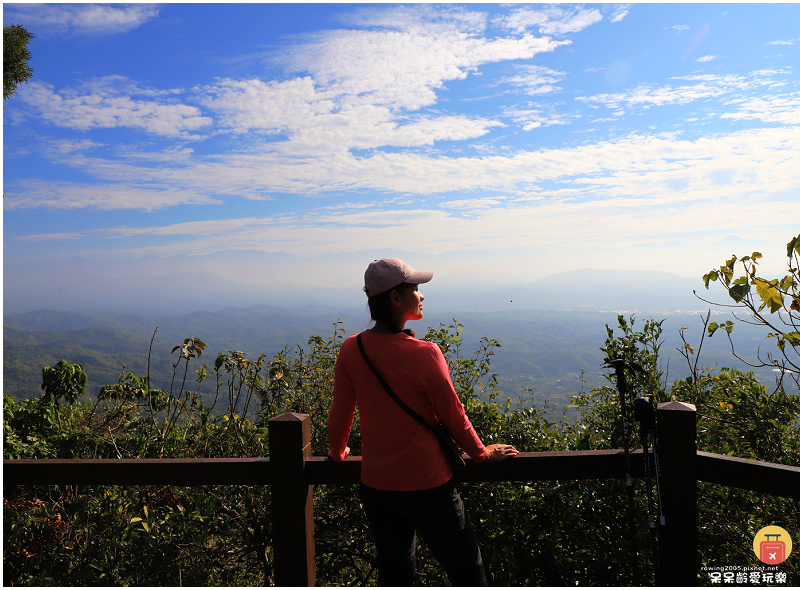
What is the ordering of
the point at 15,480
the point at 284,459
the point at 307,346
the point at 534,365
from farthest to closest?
the point at 534,365
the point at 307,346
the point at 15,480
the point at 284,459

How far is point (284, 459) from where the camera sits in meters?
2.29

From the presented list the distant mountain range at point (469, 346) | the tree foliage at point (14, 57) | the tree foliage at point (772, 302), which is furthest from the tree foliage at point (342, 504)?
the distant mountain range at point (469, 346)

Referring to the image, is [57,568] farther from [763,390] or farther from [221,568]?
[763,390]

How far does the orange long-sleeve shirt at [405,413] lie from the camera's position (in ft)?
6.17

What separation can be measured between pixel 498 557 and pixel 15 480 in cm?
252

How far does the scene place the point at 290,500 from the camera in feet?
7.56

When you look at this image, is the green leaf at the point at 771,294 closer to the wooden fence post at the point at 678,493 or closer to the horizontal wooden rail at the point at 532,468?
the wooden fence post at the point at 678,493

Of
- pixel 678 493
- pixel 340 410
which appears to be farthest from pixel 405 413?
pixel 678 493

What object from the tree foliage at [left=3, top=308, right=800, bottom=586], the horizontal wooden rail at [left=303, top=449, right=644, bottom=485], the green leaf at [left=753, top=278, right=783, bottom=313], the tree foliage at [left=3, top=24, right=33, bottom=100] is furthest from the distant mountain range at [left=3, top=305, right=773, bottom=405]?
the horizontal wooden rail at [left=303, top=449, right=644, bottom=485]

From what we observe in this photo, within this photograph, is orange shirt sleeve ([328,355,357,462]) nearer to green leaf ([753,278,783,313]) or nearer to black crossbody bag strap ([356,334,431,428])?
black crossbody bag strap ([356,334,431,428])

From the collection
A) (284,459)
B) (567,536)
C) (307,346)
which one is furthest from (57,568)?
(567,536)

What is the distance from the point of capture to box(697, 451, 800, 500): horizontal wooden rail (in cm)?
200

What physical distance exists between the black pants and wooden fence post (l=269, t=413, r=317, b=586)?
16.5 inches

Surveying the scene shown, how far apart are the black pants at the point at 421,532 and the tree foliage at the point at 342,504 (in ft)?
2.18
